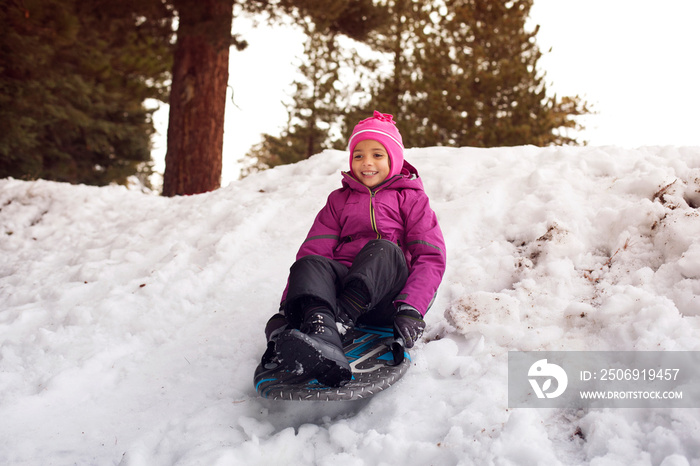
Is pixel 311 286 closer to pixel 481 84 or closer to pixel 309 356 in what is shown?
pixel 309 356

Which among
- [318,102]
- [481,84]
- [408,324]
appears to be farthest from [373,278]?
[318,102]

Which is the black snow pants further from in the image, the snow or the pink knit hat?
the pink knit hat

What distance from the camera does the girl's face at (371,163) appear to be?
3.00 meters

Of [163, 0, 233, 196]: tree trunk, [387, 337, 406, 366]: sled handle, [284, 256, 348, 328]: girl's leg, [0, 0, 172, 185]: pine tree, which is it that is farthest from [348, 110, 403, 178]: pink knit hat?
[0, 0, 172, 185]: pine tree

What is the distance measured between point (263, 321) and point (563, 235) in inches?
82.2

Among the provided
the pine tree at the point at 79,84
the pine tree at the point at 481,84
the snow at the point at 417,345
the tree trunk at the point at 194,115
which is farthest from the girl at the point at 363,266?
the pine tree at the point at 481,84

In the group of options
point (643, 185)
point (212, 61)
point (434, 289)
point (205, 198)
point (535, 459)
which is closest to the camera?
point (535, 459)

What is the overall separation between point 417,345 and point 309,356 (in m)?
0.86

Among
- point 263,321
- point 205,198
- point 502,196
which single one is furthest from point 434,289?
point 205,198

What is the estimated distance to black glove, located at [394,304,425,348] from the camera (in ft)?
8.05

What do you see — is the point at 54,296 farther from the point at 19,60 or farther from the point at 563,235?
the point at 19,60

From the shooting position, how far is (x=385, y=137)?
304 cm

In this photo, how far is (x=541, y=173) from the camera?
169 inches

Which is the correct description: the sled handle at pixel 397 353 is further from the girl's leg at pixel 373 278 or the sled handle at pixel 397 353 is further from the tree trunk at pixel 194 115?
the tree trunk at pixel 194 115
